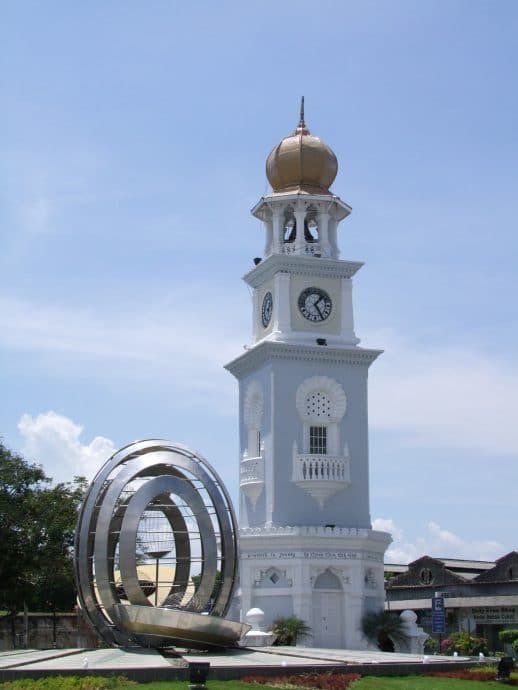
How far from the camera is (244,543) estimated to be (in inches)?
1820

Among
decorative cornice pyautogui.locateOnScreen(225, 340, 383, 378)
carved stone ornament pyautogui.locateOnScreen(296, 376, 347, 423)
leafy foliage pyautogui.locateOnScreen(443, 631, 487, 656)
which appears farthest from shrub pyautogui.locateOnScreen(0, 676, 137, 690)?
leafy foliage pyautogui.locateOnScreen(443, 631, 487, 656)

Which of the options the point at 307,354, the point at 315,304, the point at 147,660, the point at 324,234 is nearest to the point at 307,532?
the point at 307,354

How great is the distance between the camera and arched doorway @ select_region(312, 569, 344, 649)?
4553 centimetres

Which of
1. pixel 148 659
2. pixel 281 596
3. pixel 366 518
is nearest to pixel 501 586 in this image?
pixel 366 518

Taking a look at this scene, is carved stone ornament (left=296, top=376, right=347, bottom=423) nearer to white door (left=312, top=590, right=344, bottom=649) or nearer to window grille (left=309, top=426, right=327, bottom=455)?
window grille (left=309, top=426, right=327, bottom=455)

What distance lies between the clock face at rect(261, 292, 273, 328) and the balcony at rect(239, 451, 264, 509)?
595cm

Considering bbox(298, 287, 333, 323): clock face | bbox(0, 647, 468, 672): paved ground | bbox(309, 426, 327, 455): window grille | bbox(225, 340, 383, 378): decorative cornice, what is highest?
bbox(298, 287, 333, 323): clock face

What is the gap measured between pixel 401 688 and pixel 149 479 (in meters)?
9.57

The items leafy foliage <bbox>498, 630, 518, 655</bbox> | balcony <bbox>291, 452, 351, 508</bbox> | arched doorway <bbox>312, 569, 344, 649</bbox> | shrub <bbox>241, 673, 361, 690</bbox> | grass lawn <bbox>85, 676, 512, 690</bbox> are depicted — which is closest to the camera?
grass lawn <bbox>85, 676, 512, 690</bbox>

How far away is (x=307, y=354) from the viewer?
48.6 m

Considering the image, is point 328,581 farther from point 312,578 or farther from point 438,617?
point 438,617

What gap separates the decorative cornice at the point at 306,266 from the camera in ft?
163

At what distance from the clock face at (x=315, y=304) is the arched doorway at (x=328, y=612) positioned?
1067cm

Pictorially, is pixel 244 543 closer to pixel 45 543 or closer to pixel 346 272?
pixel 45 543
